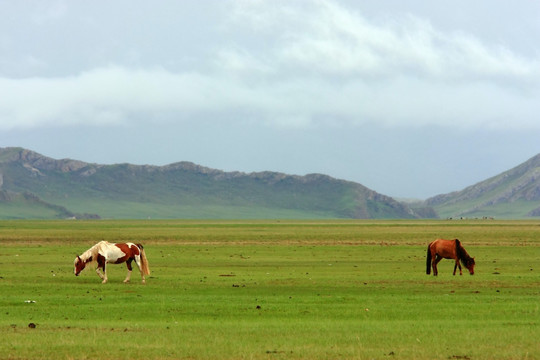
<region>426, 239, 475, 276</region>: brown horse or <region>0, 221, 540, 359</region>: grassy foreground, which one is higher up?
<region>426, 239, 475, 276</region>: brown horse

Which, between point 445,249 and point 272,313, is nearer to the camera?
point 272,313

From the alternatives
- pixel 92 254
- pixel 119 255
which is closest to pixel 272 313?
pixel 119 255

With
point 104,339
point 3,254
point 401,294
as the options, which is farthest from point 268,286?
point 3,254

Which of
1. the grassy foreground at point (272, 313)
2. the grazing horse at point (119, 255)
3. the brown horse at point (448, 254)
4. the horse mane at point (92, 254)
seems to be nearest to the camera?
the grassy foreground at point (272, 313)

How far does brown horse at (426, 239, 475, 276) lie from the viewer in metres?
36.3

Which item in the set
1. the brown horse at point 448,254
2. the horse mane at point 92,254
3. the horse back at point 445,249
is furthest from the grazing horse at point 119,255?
the horse back at point 445,249

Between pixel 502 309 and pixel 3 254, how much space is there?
1485 inches

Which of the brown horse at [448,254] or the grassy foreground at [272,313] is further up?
the brown horse at [448,254]

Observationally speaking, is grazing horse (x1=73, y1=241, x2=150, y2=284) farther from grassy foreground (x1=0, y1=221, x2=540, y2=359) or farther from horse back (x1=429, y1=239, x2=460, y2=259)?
horse back (x1=429, y1=239, x2=460, y2=259)

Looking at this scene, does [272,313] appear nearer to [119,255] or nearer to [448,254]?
[119,255]

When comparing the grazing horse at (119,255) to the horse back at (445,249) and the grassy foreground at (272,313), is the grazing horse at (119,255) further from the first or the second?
the horse back at (445,249)

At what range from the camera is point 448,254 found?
3678cm

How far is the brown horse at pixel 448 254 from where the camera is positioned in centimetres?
3628

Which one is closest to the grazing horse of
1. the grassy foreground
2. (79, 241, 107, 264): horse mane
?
(79, 241, 107, 264): horse mane
